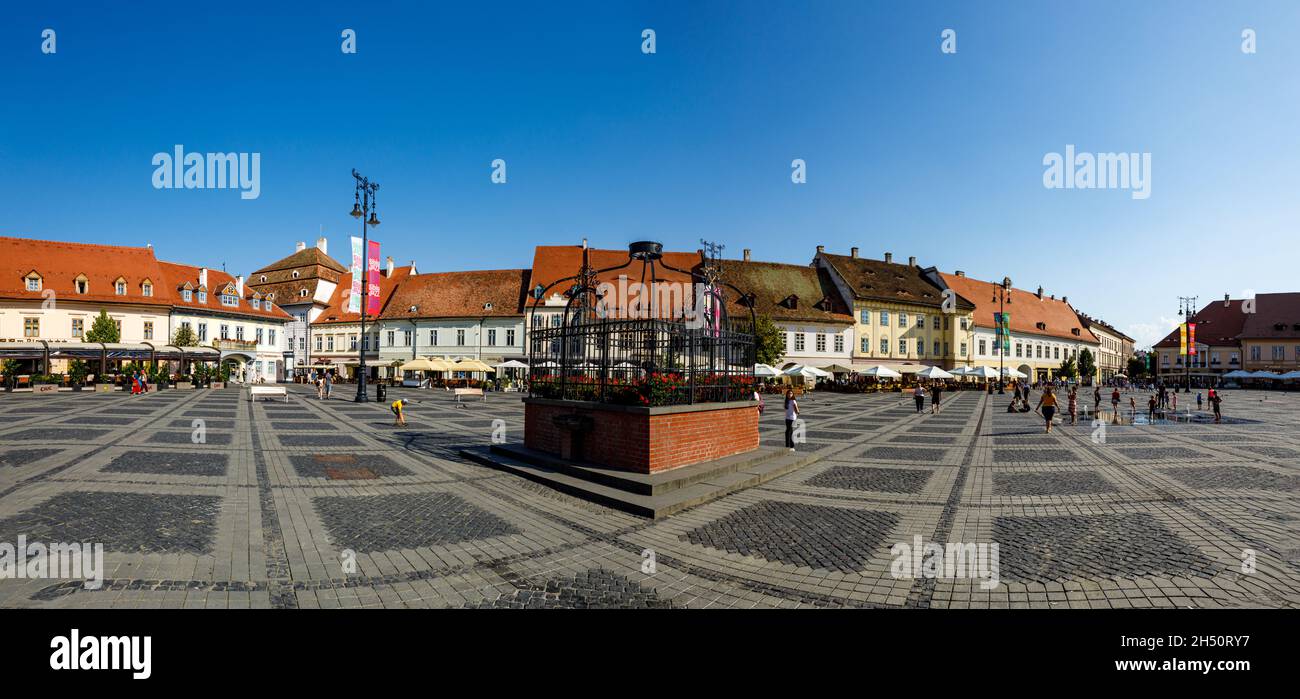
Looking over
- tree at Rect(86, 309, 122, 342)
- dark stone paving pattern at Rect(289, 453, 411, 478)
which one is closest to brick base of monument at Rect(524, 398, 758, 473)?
dark stone paving pattern at Rect(289, 453, 411, 478)

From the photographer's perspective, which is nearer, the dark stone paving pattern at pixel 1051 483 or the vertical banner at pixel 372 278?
the dark stone paving pattern at pixel 1051 483

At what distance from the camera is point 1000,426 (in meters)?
19.9

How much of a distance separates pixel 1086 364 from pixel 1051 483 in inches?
3169

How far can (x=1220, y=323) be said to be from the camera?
77.9m

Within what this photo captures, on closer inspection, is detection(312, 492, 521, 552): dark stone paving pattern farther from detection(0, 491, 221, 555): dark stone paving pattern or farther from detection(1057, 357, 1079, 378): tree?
detection(1057, 357, 1079, 378): tree

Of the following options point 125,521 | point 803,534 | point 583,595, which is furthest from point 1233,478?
point 125,521

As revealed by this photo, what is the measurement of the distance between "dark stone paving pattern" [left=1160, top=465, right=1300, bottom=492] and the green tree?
188ft

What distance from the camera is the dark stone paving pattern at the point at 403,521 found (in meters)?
6.16

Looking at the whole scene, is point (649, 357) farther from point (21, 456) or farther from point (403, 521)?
point (21, 456)

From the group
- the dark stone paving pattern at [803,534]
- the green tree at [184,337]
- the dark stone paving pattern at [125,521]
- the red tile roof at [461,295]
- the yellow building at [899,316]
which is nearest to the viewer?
the dark stone paving pattern at [803,534]

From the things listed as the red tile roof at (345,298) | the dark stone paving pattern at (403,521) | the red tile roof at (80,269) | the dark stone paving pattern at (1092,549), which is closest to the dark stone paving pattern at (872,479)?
the dark stone paving pattern at (1092,549)

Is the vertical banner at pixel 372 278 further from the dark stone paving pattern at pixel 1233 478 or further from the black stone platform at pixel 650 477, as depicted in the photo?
the dark stone paving pattern at pixel 1233 478

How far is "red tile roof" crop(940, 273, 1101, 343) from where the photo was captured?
62531 mm

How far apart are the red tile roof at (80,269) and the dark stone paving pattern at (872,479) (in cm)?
5845
